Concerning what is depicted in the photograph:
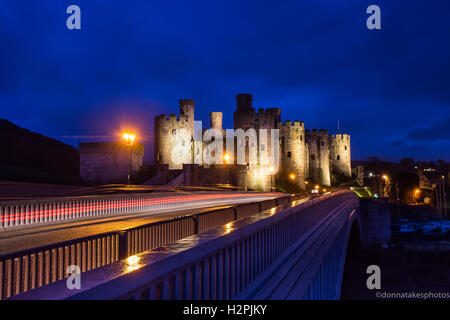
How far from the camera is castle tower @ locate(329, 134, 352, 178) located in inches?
3381

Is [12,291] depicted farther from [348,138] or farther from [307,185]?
[348,138]

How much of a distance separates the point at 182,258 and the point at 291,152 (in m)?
64.9

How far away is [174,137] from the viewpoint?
60.1m

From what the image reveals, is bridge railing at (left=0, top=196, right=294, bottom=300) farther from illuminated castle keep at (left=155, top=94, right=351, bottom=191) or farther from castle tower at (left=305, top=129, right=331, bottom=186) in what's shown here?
castle tower at (left=305, top=129, right=331, bottom=186)

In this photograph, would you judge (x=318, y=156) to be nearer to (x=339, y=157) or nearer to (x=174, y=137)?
(x=339, y=157)

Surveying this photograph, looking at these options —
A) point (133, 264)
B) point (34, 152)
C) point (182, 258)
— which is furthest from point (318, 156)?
point (133, 264)

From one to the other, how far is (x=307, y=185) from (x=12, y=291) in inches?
2551

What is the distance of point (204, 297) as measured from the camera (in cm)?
363

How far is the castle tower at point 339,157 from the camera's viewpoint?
8588cm

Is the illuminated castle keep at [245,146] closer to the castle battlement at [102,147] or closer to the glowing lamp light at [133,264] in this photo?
the castle battlement at [102,147]

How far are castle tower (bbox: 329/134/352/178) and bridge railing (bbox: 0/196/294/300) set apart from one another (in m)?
79.2
